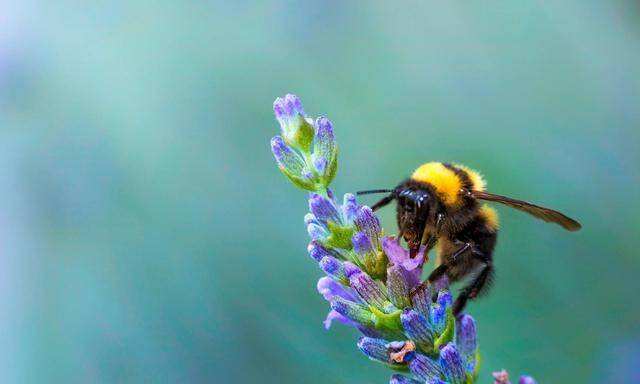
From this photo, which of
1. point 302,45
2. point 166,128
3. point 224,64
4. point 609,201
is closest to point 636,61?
point 609,201

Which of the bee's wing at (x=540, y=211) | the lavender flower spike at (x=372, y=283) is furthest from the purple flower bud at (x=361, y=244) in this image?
the bee's wing at (x=540, y=211)

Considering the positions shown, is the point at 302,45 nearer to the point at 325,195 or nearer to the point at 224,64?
the point at 224,64

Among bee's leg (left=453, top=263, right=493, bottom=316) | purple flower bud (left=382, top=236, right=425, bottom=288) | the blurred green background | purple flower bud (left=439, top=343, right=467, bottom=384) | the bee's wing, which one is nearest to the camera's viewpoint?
purple flower bud (left=439, top=343, right=467, bottom=384)

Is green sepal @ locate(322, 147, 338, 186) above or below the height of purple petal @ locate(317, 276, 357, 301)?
above

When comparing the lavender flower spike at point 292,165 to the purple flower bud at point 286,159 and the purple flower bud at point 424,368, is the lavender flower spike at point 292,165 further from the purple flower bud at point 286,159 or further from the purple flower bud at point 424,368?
the purple flower bud at point 424,368

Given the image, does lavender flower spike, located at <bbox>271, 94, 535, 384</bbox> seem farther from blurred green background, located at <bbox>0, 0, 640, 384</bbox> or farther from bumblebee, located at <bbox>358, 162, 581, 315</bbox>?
blurred green background, located at <bbox>0, 0, 640, 384</bbox>

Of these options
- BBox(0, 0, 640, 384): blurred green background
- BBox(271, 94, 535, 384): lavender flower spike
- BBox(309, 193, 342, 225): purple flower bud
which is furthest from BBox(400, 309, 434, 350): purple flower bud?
BBox(0, 0, 640, 384): blurred green background
